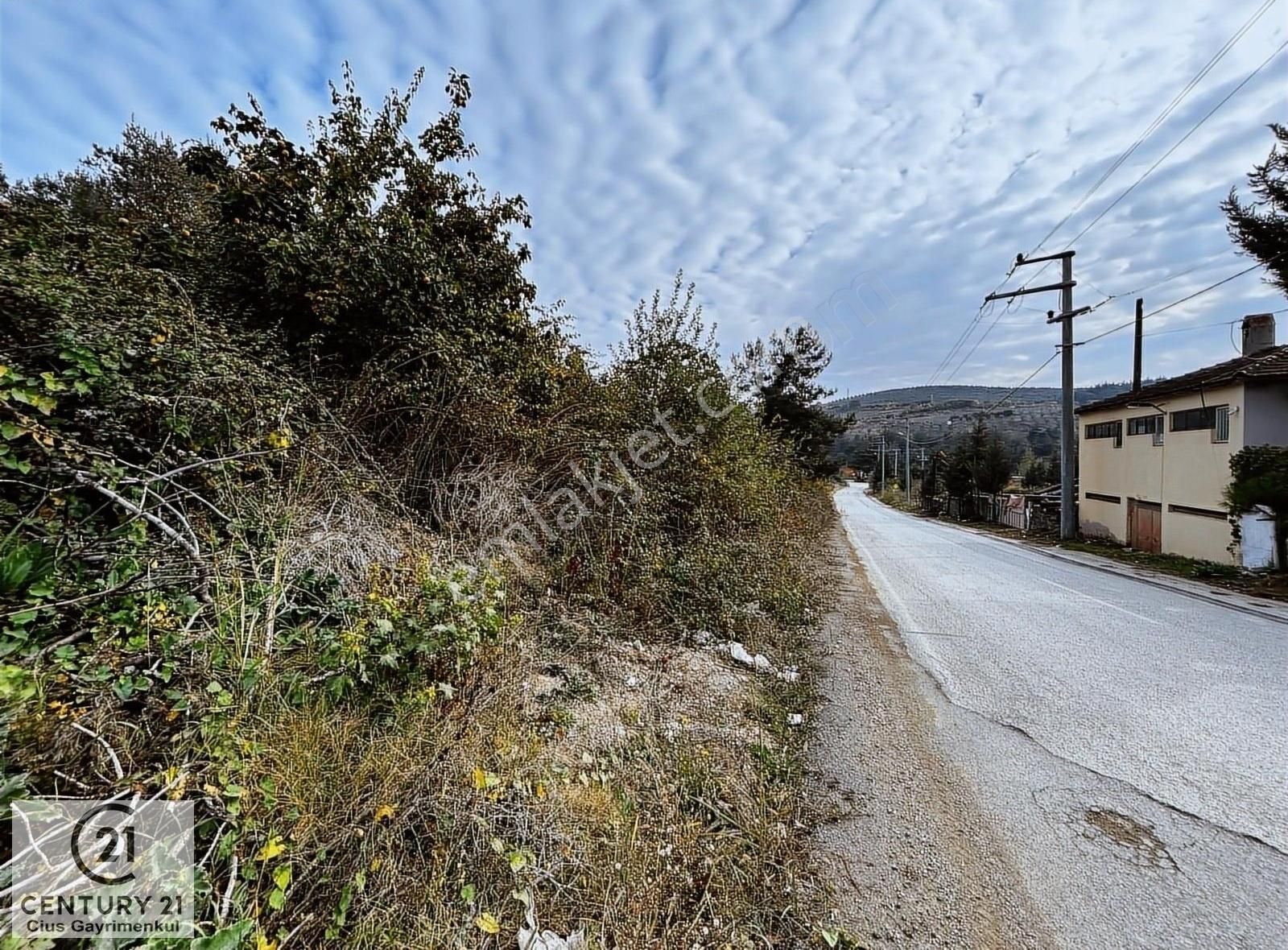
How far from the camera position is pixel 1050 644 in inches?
193

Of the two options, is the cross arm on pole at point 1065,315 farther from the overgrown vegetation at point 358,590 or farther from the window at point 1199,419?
the overgrown vegetation at point 358,590

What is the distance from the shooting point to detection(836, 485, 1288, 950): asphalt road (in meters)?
1.94

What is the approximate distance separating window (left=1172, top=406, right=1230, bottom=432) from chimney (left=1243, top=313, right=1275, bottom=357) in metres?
3.28

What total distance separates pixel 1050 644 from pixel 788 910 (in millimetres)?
4706

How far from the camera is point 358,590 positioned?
2920mm

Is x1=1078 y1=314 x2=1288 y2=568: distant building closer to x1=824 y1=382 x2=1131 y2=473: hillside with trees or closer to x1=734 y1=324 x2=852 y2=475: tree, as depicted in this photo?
x1=734 y1=324 x2=852 y2=475: tree

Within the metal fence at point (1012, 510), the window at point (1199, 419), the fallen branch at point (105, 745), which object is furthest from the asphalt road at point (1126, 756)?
the metal fence at point (1012, 510)

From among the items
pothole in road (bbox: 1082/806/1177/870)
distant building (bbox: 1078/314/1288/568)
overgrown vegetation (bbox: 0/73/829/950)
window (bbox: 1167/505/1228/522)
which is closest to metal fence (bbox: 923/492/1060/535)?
Result: distant building (bbox: 1078/314/1288/568)

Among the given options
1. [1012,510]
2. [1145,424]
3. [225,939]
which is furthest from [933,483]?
[225,939]

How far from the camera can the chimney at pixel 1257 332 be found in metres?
13.8

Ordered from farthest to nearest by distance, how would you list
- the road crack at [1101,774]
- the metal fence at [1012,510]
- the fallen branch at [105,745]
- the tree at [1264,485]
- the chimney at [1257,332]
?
the metal fence at [1012,510]
the chimney at [1257,332]
the tree at [1264,485]
the road crack at [1101,774]
the fallen branch at [105,745]

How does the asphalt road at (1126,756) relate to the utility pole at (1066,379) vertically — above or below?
below

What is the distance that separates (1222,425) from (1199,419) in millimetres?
997

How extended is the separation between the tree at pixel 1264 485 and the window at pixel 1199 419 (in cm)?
123
